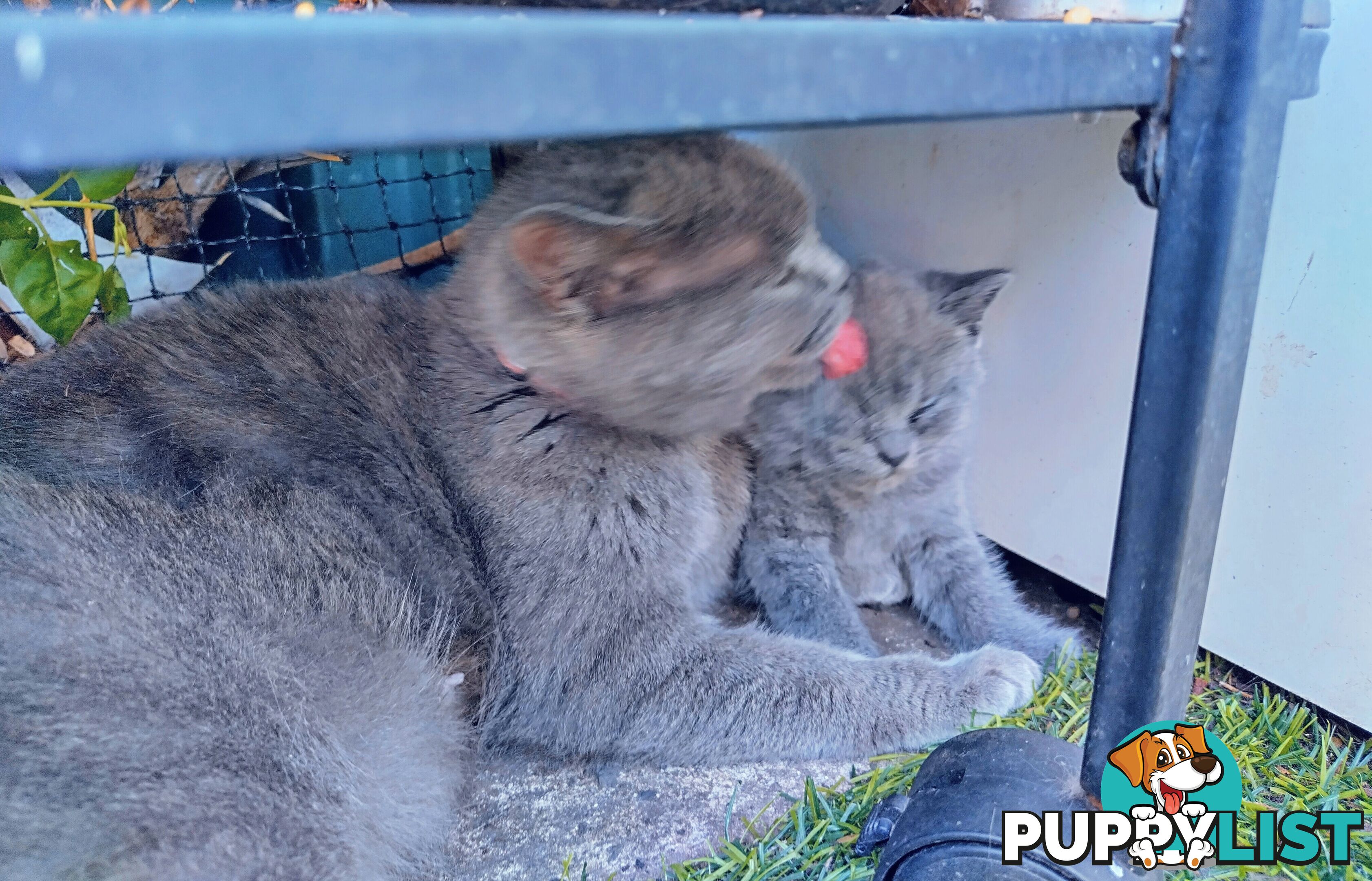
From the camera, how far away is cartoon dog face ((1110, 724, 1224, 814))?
0.85m

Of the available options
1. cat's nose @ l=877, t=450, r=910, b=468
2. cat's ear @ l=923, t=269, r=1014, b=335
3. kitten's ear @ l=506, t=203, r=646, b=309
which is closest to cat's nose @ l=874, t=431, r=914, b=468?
cat's nose @ l=877, t=450, r=910, b=468

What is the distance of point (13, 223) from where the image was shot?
5.67ft

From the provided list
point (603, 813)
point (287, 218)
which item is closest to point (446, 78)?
point (603, 813)

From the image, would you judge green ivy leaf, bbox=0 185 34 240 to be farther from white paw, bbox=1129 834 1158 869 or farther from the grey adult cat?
white paw, bbox=1129 834 1158 869

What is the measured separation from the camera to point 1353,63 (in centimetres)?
116

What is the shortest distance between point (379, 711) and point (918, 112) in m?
1.08

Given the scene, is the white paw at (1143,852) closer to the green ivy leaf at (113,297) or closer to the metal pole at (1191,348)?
the metal pole at (1191,348)

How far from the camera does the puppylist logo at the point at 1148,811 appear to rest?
850 mm

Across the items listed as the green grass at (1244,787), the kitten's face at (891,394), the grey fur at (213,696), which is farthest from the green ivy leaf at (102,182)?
the green grass at (1244,787)

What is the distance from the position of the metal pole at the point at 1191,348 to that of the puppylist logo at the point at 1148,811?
2 cm

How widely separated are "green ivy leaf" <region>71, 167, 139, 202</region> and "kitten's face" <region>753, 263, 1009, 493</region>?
1.40 m

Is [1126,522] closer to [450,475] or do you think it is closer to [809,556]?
[809,556]

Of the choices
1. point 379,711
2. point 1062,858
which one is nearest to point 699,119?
point 1062,858

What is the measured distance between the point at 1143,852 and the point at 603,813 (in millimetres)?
810
